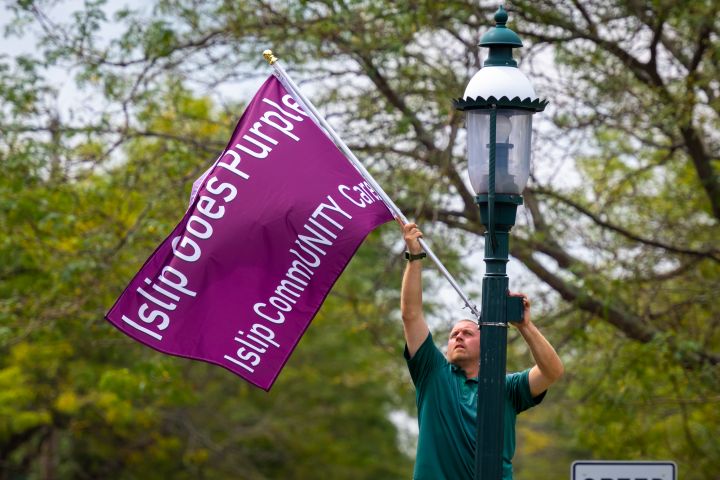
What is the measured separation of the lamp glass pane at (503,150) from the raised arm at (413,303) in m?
0.41

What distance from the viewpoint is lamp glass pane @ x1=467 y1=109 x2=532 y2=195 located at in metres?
6.01

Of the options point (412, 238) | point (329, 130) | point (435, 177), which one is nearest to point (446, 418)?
point (412, 238)

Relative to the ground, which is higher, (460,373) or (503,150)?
(503,150)

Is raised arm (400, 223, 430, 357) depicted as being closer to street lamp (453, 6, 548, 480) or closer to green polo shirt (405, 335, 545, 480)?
green polo shirt (405, 335, 545, 480)

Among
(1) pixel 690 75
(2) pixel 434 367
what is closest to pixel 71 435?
(1) pixel 690 75

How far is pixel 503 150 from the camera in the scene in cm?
602

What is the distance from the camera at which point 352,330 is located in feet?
Answer: 47.5

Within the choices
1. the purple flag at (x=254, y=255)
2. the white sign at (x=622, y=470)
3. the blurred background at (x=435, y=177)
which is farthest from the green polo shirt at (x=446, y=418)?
the blurred background at (x=435, y=177)

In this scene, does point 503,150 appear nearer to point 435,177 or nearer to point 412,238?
point 412,238

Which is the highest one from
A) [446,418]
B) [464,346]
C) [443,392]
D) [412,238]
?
[412,238]

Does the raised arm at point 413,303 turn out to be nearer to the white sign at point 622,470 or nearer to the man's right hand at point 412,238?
the man's right hand at point 412,238

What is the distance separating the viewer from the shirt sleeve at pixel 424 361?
6105mm

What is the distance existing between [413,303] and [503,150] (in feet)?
2.68

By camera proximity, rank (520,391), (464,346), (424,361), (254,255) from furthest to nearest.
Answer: (254,255) → (464,346) → (520,391) → (424,361)
